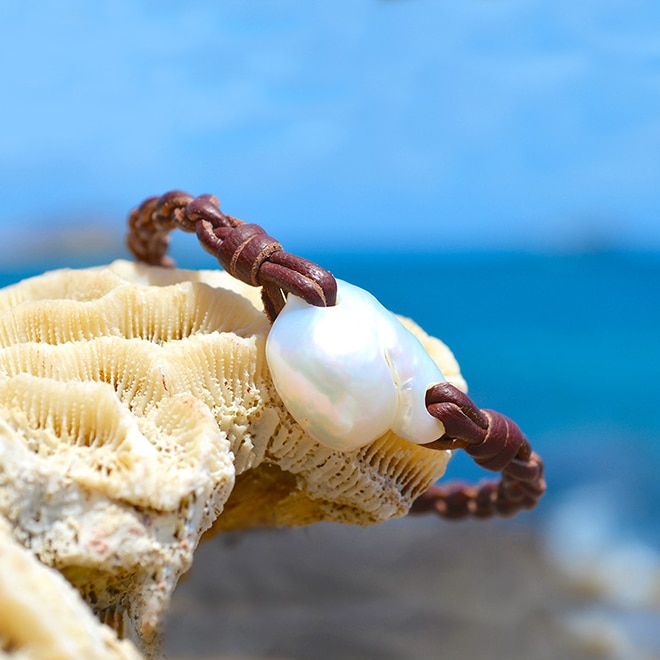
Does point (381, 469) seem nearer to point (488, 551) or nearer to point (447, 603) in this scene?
point (447, 603)

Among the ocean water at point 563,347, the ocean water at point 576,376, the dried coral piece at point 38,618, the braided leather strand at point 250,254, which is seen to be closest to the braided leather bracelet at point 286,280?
the braided leather strand at point 250,254

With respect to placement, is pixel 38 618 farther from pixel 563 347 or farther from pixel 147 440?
pixel 563 347

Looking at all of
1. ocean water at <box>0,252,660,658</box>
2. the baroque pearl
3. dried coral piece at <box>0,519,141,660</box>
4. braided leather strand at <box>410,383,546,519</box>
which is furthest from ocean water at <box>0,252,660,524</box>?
dried coral piece at <box>0,519,141,660</box>

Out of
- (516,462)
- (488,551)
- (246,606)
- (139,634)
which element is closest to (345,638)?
(246,606)

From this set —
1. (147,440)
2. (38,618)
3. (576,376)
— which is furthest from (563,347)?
(38,618)

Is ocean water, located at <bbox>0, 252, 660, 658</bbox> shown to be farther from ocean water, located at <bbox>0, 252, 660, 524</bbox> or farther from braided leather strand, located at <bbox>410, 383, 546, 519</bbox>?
braided leather strand, located at <bbox>410, 383, 546, 519</bbox>

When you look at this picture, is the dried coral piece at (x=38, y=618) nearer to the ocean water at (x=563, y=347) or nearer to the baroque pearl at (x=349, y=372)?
the baroque pearl at (x=349, y=372)
